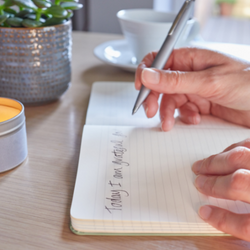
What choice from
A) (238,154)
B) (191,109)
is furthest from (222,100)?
(238,154)

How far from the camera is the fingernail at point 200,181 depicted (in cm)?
38

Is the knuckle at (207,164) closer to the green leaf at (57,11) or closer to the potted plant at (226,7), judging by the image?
the green leaf at (57,11)

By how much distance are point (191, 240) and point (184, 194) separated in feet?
0.20

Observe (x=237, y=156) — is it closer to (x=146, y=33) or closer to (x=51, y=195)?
(x=51, y=195)

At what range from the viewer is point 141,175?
0.41 meters

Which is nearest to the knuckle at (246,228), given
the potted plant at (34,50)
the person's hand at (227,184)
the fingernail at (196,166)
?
the person's hand at (227,184)

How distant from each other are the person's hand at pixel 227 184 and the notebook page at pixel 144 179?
12 millimetres

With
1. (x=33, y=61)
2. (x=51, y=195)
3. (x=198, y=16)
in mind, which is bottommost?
(x=198, y=16)

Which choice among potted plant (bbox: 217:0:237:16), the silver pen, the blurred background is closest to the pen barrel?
the silver pen

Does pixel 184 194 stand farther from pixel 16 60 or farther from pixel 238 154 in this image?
pixel 16 60

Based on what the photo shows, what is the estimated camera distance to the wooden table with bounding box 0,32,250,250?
1.07 feet

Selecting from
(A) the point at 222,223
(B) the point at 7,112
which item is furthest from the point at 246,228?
(B) the point at 7,112

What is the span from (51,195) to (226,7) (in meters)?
6.40

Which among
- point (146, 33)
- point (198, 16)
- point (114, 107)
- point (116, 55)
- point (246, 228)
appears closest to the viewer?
point (246, 228)
